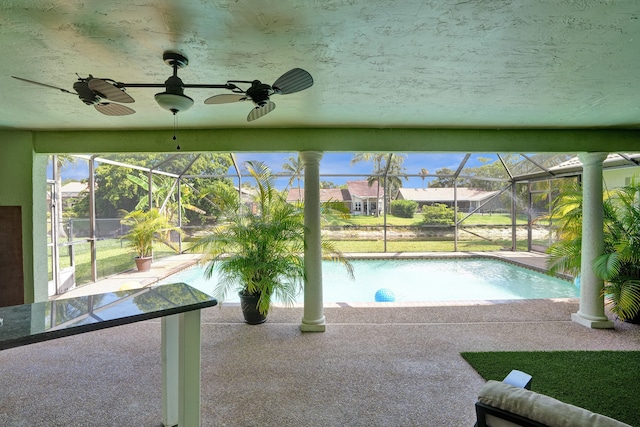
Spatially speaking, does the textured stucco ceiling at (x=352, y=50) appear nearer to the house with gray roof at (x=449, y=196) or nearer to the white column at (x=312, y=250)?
the white column at (x=312, y=250)

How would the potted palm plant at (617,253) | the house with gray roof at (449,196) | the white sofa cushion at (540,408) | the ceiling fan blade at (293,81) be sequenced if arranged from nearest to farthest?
the white sofa cushion at (540,408) < the ceiling fan blade at (293,81) < the potted palm plant at (617,253) < the house with gray roof at (449,196)

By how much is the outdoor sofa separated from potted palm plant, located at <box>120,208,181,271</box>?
7540 mm

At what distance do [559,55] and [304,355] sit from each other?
135 inches

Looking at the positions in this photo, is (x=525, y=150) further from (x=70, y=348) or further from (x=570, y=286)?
(x=70, y=348)

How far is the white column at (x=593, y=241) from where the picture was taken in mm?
4074

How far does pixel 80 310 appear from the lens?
1868mm

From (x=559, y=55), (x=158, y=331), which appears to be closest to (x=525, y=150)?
(x=559, y=55)

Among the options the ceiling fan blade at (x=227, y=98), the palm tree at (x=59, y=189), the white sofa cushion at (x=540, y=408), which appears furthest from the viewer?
the palm tree at (x=59, y=189)

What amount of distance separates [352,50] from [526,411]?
2.09m

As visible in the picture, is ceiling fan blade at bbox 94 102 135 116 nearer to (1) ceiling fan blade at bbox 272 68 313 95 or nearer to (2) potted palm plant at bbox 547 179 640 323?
(1) ceiling fan blade at bbox 272 68 313 95

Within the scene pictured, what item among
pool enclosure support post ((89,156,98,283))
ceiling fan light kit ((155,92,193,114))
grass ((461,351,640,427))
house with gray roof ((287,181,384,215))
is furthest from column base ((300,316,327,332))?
house with gray roof ((287,181,384,215))

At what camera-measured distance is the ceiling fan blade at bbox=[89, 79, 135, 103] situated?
71.5 inches

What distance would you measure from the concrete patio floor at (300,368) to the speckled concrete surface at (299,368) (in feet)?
0.03

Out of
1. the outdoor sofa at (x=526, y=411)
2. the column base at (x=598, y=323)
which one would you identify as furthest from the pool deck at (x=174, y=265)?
the outdoor sofa at (x=526, y=411)
